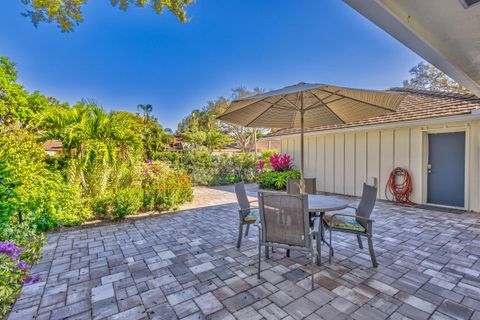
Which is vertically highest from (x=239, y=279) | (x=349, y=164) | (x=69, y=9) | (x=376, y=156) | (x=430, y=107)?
(x=69, y=9)

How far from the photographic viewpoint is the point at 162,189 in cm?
627

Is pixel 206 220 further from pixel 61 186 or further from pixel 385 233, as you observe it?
pixel 385 233

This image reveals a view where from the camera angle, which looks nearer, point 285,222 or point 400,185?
point 285,222

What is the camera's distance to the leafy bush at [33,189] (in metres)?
4.03

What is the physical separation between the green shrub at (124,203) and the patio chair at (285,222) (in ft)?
12.8

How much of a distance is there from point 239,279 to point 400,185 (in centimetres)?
650

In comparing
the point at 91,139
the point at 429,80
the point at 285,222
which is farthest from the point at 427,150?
the point at 429,80

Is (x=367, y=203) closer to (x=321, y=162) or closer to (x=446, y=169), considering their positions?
(x=446, y=169)

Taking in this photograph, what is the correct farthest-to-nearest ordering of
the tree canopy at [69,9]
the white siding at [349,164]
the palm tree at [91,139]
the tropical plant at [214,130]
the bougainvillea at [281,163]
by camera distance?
1. the tropical plant at [214,130]
2. the bougainvillea at [281,163]
3. the white siding at [349,164]
4. the palm tree at [91,139]
5. the tree canopy at [69,9]

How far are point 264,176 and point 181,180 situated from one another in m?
3.89

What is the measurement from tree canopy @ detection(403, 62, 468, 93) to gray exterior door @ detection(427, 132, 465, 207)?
13.5 metres

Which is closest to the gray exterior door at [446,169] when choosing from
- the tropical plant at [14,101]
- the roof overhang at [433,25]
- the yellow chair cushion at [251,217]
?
the roof overhang at [433,25]

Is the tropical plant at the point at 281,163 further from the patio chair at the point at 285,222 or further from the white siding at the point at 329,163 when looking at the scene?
the patio chair at the point at 285,222

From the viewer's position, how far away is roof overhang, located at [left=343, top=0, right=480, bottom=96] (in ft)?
5.82
